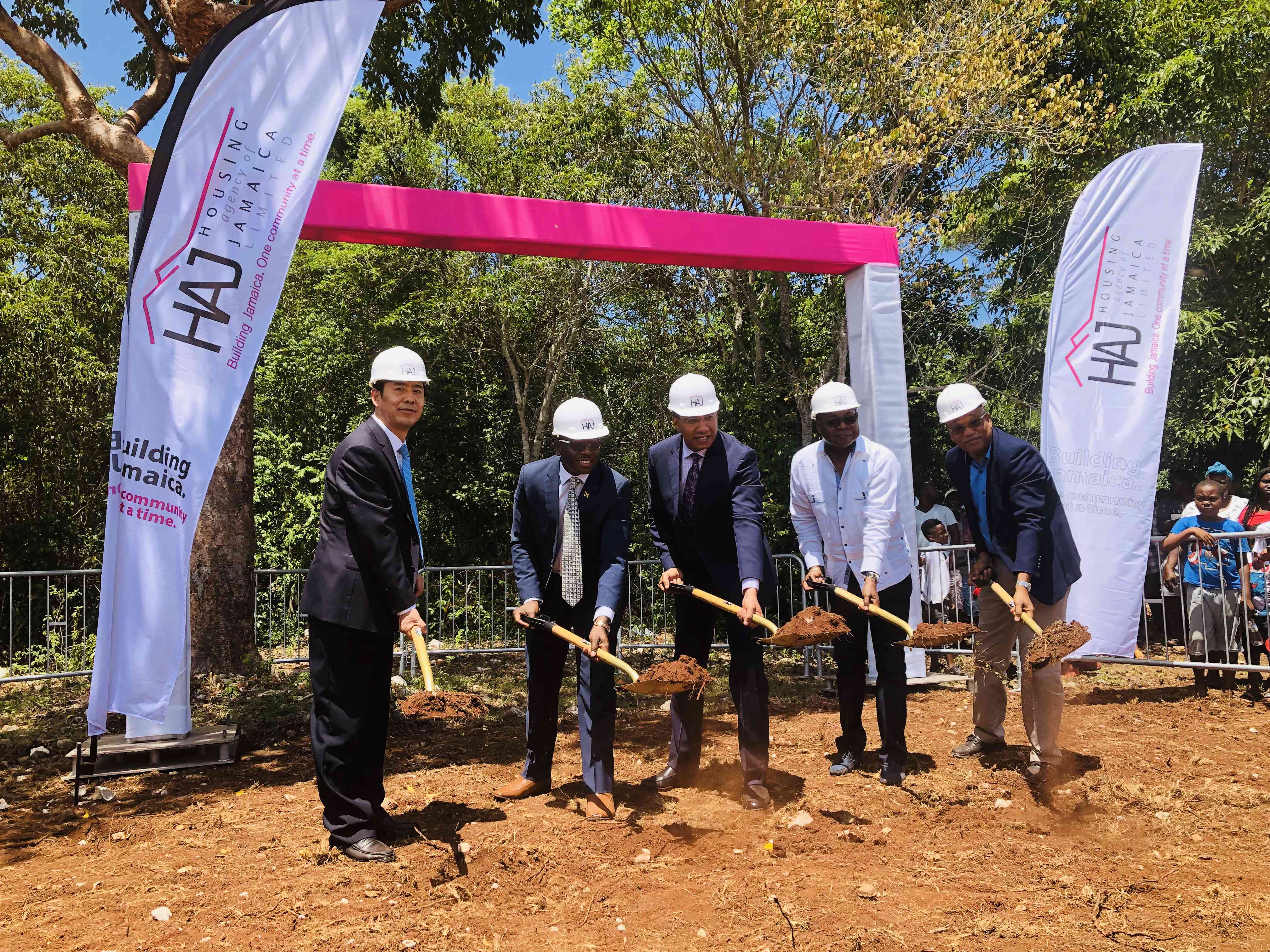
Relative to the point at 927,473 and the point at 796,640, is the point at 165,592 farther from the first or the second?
the point at 927,473

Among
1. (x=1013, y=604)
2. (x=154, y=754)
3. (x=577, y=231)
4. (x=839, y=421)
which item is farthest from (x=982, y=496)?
(x=154, y=754)

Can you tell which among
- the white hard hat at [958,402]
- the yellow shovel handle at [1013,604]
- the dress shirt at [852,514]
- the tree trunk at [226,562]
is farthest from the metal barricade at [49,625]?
the yellow shovel handle at [1013,604]

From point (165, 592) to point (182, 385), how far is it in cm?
104

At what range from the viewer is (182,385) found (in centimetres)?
475

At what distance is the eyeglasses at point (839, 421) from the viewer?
5176mm

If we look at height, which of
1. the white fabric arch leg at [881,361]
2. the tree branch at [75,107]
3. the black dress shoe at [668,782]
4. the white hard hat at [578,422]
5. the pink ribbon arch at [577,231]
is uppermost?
the tree branch at [75,107]

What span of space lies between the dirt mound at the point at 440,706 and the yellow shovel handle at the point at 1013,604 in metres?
2.82

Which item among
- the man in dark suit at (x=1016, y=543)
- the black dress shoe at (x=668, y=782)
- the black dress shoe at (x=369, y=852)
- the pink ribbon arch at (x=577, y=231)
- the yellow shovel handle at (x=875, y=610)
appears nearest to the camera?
the black dress shoe at (x=369, y=852)

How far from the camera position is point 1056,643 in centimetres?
461

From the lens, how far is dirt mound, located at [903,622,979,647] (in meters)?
4.74

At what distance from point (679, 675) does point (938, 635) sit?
139 centimetres

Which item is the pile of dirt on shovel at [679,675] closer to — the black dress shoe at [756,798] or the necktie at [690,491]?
the black dress shoe at [756,798]

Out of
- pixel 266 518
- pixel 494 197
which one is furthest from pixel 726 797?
pixel 266 518

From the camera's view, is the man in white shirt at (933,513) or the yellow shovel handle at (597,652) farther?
the man in white shirt at (933,513)
